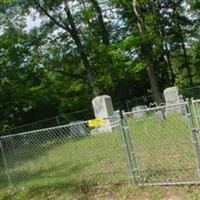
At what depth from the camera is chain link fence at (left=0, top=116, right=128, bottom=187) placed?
10.6m

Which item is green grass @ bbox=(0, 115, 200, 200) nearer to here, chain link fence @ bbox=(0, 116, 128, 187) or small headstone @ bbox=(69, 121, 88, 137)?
chain link fence @ bbox=(0, 116, 128, 187)

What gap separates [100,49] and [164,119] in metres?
16.6

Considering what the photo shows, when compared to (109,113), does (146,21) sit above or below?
above

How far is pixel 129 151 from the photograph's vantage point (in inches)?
358

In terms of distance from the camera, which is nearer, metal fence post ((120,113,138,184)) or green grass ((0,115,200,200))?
green grass ((0,115,200,200))

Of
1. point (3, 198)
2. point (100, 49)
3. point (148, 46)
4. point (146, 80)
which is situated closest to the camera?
point (3, 198)

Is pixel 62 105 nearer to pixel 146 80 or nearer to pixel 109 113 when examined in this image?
pixel 146 80

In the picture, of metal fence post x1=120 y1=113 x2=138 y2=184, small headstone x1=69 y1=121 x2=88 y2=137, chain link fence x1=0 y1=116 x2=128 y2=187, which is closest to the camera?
metal fence post x1=120 y1=113 x2=138 y2=184

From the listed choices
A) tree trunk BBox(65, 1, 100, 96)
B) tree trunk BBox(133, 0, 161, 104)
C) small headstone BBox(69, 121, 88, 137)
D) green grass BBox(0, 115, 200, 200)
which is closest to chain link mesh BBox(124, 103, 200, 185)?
green grass BBox(0, 115, 200, 200)

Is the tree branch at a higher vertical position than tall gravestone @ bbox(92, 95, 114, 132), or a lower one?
higher

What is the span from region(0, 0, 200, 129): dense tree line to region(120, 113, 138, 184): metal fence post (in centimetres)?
1652

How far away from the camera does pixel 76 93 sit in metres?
31.0

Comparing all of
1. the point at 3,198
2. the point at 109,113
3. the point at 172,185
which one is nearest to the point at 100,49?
the point at 109,113

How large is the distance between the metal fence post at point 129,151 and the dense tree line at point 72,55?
16523 mm
